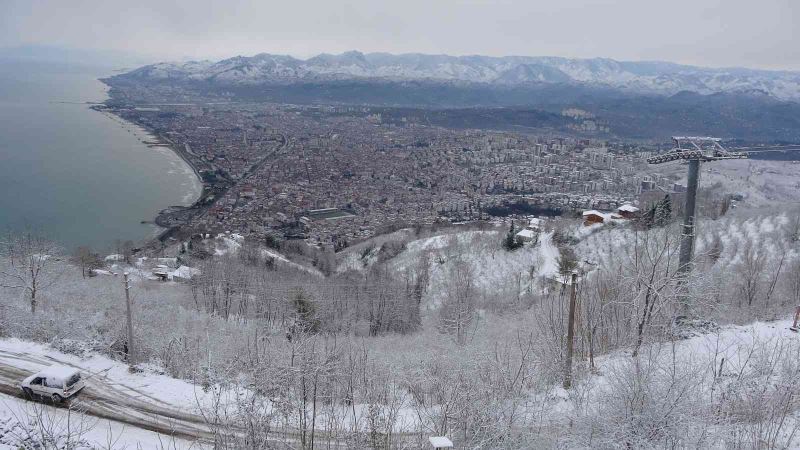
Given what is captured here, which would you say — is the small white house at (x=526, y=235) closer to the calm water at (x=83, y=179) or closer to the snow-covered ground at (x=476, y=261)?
the snow-covered ground at (x=476, y=261)

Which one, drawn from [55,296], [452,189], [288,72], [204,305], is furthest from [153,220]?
[288,72]

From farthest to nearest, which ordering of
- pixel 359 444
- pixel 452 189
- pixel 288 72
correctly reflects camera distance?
1. pixel 288 72
2. pixel 452 189
3. pixel 359 444

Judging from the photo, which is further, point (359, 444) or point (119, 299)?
point (119, 299)

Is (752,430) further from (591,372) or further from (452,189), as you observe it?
(452,189)

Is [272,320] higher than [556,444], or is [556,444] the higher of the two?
[556,444]

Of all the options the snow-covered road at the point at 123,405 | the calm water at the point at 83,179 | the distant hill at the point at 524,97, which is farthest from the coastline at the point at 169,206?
the distant hill at the point at 524,97

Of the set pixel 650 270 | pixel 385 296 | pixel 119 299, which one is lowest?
pixel 385 296
